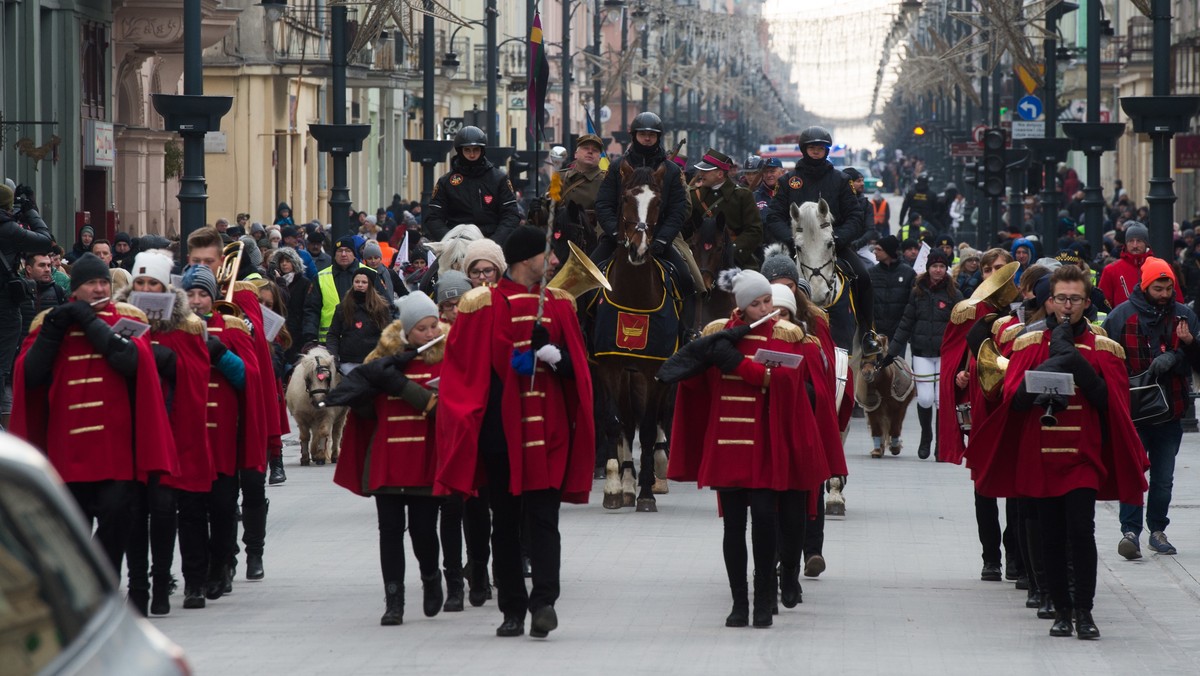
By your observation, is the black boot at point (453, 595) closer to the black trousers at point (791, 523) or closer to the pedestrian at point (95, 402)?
the black trousers at point (791, 523)

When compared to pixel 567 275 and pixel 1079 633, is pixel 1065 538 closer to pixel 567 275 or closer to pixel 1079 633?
pixel 1079 633

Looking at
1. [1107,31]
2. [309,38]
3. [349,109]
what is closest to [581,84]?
[349,109]

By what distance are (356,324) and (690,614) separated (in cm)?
775

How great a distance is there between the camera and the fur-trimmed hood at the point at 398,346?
33.0ft

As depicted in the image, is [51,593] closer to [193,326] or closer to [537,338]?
[537,338]

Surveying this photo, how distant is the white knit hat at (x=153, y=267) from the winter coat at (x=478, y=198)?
705cm

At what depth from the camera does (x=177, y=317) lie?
32.9ft

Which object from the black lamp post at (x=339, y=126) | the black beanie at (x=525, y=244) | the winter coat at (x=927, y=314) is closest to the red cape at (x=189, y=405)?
the black beanie at (x=525, y=244)

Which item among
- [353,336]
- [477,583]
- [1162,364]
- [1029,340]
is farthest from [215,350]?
[353,336]

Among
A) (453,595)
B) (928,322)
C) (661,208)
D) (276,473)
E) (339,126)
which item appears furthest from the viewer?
(339,126)

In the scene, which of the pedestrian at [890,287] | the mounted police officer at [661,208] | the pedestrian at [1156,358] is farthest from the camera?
the pedestrian at [890,287]

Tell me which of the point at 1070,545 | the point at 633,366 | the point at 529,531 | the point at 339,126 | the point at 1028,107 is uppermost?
the point at 1028,107

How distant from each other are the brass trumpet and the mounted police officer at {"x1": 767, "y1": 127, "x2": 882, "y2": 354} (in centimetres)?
563

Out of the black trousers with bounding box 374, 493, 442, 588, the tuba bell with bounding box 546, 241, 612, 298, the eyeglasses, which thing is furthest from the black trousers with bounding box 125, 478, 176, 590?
the tuba bell with bounding box 546, 241, 612, 298
